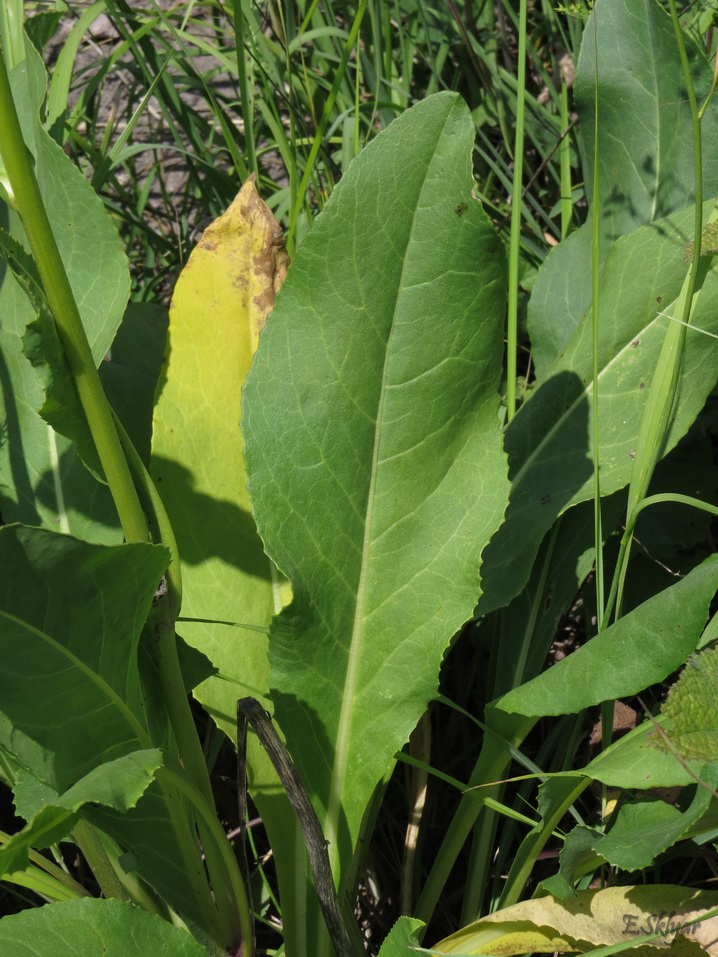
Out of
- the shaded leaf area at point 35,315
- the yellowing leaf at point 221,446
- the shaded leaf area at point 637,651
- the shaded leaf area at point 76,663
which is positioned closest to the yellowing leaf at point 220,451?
the yellowing leaf at point 221,446

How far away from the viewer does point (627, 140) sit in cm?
155

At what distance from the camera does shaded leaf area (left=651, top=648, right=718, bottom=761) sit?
90 centimetres

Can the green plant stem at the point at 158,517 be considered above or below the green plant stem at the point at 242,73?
below

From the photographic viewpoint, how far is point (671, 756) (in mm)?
1006

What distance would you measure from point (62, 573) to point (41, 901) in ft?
2.52

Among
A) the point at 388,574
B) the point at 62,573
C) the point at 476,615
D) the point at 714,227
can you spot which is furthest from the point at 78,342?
the point at 714,227

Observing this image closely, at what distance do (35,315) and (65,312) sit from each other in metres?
0.36

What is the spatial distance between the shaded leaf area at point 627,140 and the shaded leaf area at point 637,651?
56 cm

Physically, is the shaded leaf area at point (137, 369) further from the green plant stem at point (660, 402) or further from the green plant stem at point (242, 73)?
the green plant stem at point (660, 402)

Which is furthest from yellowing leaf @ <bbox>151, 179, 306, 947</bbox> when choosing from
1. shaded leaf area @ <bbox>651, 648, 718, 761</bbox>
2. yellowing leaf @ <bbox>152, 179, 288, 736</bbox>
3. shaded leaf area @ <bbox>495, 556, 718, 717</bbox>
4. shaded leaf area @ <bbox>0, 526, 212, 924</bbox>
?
shaded leaf area @ <bbox>651, 648, 718, 761</bbox>

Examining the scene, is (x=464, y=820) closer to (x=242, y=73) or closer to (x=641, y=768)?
(x=641, y=768)

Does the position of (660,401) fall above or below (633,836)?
above

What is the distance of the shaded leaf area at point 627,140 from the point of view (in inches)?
59.8

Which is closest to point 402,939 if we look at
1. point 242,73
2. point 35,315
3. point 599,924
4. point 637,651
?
point 599,924
